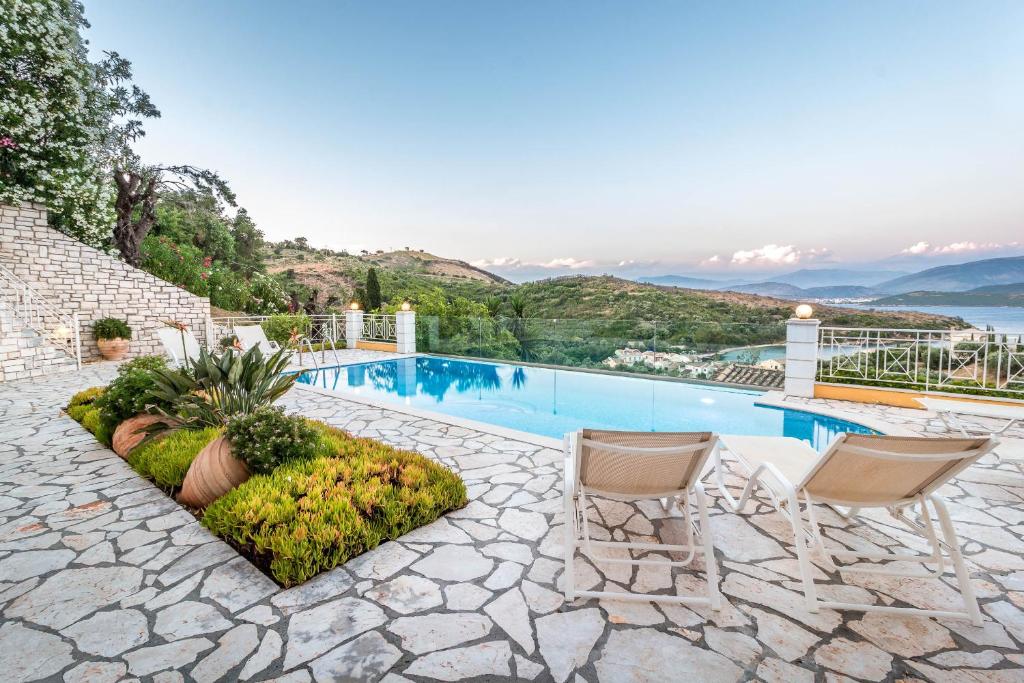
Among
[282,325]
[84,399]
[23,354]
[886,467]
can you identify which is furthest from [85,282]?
[886,467]

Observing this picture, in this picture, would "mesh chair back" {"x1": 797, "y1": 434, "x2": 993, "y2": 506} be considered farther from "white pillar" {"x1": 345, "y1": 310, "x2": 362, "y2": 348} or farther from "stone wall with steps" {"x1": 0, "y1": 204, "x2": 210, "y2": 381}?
"stone wall with steps" {"x1": 0, "y1": 204, "x2": 210, "y2": 381}

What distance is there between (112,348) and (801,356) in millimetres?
14097

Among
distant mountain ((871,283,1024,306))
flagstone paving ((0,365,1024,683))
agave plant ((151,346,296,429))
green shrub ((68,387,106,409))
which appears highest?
distant mountain ((871,283,1024,306))

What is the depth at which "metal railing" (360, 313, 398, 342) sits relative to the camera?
11.8 meters

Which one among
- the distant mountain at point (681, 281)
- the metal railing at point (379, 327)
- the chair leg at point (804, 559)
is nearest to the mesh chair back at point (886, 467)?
the chair leg at point (804, 559)

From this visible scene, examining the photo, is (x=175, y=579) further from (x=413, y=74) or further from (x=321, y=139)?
(x=321, y=139)

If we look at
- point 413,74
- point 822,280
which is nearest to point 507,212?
point 413,74

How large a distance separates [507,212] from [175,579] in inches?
550

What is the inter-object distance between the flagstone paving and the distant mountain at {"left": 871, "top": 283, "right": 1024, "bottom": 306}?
24.1 feet

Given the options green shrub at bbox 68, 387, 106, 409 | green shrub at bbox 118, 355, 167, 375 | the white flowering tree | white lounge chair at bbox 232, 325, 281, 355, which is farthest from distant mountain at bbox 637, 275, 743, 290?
the white flowering tree

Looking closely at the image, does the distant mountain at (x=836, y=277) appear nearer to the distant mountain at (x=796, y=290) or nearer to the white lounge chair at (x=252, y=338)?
the distant mountain at (x=796, y=290)

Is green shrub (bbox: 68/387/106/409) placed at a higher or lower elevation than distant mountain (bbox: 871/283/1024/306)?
lower

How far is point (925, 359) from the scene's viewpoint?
5645 mm

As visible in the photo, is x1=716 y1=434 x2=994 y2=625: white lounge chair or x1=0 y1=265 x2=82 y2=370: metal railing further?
x1=0 y1=265 x2=82 y2=370: metal railing
